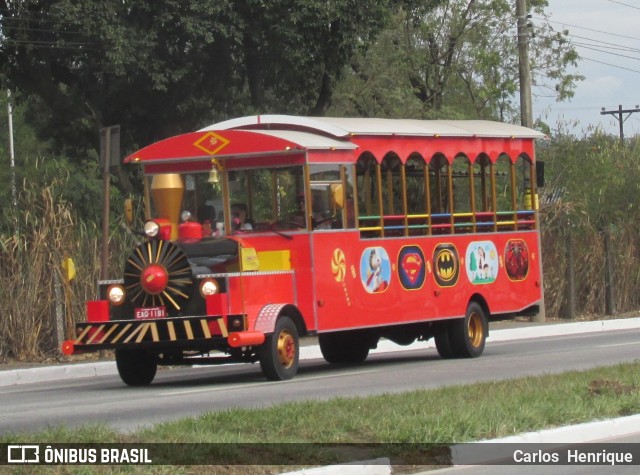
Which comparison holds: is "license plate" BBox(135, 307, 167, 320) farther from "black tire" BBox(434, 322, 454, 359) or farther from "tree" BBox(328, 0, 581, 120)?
"tree" BBox(328, 0, 581, 120)

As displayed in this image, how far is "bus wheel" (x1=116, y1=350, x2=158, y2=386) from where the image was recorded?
54.8 feet

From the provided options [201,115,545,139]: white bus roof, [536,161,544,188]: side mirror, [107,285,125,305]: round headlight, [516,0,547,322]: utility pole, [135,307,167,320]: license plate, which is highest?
[516,0,547,322]: utility pole

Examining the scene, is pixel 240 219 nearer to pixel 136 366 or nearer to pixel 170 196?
pixel 170 196

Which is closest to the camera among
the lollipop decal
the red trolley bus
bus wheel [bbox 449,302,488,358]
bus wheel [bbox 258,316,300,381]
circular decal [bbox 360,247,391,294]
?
the red trolley bus

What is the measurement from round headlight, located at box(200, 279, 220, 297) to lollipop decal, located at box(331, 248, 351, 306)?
81.4 inches

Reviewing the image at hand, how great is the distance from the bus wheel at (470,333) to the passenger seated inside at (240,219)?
3942 millimetres

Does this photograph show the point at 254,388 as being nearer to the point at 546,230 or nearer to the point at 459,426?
the point at 459,426

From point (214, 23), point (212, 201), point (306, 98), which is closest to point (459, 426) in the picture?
point (212, 201)

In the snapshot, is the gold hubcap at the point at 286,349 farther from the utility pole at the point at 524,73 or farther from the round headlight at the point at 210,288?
the utility pole at the point at 524,73

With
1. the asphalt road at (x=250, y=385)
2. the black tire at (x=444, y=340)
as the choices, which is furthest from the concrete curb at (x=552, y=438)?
Result: the black tire at (x=444, y=340)

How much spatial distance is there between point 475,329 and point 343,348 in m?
1.97

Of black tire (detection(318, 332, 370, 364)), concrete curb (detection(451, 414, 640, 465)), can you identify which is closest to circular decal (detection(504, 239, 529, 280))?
black tire (detection(318, 332, 370, 364))

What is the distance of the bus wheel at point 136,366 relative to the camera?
16.7m

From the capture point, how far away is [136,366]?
16797mm
